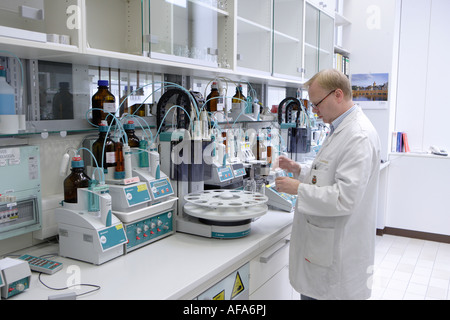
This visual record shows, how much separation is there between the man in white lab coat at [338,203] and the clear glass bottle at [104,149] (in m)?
0.76

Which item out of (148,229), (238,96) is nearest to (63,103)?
(148,229)

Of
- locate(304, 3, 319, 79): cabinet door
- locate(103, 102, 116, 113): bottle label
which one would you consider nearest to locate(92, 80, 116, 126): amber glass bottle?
locate(103, 102, 116, 113): bottle label

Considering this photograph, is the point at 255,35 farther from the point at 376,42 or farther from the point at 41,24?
the point at 376,42

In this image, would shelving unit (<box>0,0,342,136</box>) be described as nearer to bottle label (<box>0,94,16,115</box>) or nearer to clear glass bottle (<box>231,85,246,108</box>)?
bottle label (<box>0,94,16,115</box>)

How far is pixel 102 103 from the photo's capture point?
1854 mm

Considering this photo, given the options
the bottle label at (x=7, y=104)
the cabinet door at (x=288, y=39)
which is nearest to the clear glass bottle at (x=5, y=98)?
the bottle label at (x=7, y=104)

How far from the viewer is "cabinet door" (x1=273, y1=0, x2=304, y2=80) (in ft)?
8.77

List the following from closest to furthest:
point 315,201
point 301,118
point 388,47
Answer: point 315,201 → point 301,118 → point 388,47

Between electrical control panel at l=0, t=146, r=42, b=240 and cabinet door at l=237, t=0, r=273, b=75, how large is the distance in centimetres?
126
